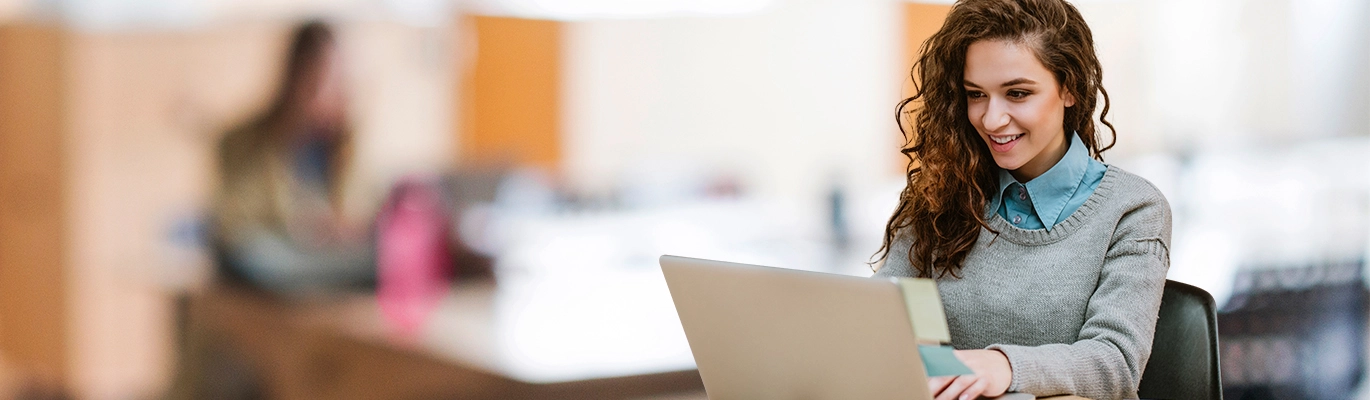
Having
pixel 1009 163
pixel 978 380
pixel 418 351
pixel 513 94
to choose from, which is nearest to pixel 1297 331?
pixel 513 94

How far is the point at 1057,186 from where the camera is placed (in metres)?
1.33

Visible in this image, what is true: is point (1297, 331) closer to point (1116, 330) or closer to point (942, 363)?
point (1116, 330)

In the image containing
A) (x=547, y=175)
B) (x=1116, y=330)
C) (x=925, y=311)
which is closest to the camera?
(x=925, y=311)

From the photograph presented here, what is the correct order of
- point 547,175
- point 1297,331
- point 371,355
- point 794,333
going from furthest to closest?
1. point 1297,331
2. point 547,175
3. point 371,355
4. point 794,333

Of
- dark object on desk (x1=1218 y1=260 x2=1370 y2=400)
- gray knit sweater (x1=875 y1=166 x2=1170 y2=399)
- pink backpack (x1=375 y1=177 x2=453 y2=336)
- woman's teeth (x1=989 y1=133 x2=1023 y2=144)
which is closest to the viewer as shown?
gray knit sweater (x1=875 y1=166 x2=1170 y2=399)

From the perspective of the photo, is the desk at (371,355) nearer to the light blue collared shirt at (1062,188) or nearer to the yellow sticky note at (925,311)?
the light blue collared shirt at (1062,188)

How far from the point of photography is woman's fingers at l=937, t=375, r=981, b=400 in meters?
1.05

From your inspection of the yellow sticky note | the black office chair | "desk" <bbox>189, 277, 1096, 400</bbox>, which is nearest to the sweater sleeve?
the black office chair

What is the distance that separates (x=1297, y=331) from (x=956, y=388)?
3.44m

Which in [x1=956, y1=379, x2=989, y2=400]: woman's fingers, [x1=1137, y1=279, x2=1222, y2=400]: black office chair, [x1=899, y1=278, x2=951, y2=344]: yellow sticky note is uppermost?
[x1=899, y1=278, x2=951, y2=344]: yellow sticky note

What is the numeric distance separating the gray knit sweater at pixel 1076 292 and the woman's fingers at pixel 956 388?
3.4 inches

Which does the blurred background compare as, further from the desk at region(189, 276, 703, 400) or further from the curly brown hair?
the curly brown hair

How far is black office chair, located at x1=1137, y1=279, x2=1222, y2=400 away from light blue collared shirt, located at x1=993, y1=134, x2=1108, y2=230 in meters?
0.17

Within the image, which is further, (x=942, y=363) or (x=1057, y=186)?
(x=1057, y=186)
